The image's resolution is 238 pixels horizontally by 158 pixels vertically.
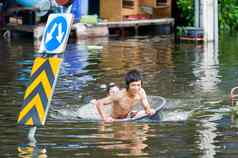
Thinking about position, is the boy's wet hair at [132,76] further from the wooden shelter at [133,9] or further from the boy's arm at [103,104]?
the wooden shelter at [133,9]

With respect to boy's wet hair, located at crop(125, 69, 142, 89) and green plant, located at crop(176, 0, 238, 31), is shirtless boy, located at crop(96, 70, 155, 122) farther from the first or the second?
green plant, located at crop(176, 0, 238, 31)

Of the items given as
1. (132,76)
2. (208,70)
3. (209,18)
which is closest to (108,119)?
(132,76)

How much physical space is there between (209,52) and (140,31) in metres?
10.1

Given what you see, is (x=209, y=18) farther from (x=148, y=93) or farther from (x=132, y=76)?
(x=132, y=76)

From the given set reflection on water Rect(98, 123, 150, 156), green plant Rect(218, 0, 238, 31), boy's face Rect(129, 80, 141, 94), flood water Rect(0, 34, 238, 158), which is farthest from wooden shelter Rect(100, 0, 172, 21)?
reflection on water Rect(98, 123, 150, 156)

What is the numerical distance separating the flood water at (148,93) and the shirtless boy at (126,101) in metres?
Answer: 0.26

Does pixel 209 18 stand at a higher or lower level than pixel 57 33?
lower

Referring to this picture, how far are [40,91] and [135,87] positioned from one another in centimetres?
279

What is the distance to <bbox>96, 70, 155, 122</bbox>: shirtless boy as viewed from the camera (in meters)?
12.1

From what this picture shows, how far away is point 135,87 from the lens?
12.0m

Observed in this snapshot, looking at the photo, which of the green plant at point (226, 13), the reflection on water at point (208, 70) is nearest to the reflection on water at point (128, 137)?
the reflection on water at point (208, 70)

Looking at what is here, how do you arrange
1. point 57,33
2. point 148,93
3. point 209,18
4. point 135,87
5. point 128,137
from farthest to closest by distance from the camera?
point 209,18
point 148,93
point 135,87
point 128,137
point 57,33

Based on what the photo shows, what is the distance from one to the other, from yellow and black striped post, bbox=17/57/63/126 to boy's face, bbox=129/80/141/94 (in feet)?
8.71

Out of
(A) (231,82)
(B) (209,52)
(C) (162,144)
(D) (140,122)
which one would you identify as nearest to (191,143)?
(C) (162,144)
